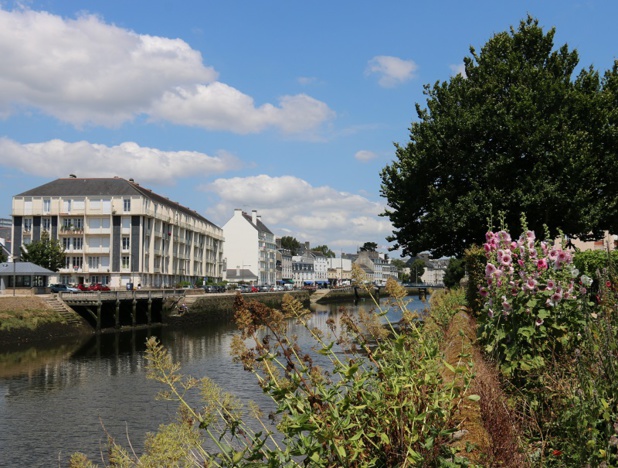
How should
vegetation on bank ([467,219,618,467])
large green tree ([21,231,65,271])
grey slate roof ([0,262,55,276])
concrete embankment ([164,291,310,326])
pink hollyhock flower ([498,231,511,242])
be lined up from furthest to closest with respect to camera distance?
1. large green tree ([21,231,65,271])
2. concrete embankment ([164,291,310,326])
3. grey slate roof ([0,262,55,276])
4. pink hollyhock flower ([498,231,511,242])
5. vegetation on bank ([467,219,618,467])

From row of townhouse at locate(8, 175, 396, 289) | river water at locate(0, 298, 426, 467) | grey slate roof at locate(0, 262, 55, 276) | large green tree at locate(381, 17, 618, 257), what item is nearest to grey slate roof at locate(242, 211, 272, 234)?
row of townhouse at locate(8, 175, 396, 289)

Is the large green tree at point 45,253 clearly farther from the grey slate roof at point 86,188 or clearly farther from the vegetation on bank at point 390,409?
the vegetation on bank at point 390,409

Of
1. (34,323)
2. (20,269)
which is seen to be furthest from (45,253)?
(34,323)

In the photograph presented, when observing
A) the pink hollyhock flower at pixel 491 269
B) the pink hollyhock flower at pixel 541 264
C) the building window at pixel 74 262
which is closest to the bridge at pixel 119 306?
the building window at pixel 74 262

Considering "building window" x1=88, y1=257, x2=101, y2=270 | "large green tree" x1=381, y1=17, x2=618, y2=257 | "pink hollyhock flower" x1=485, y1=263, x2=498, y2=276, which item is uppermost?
"large green tree" x1=381, y1=17, x2=618, y2=257

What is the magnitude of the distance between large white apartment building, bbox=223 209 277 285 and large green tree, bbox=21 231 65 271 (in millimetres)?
55203

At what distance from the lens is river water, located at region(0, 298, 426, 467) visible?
16031 millimetres

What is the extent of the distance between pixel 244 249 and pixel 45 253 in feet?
204

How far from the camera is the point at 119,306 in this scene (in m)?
55.3

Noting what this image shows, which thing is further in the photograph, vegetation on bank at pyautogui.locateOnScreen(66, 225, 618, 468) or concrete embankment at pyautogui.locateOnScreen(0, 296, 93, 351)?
concrete embankment at pyautogui.locateOnScreen(0, 296, 93, 351)

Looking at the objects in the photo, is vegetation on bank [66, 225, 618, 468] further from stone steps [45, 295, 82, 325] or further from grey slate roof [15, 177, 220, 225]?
grey slate roof [15, 177, 220, 225]

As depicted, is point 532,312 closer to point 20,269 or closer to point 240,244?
point 20,269

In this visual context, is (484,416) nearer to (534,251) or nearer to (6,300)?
(534,251)

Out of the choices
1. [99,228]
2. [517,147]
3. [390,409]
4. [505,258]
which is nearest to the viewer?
[390,409]
